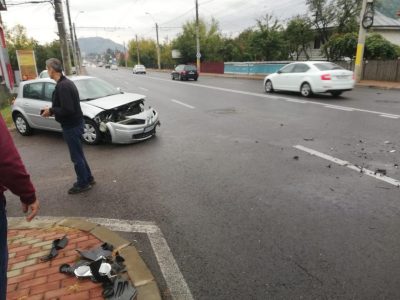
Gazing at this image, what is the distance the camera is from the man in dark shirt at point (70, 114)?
483 centimetres

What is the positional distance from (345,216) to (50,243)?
11.1 ft

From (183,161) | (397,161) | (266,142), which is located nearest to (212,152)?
(183,161)

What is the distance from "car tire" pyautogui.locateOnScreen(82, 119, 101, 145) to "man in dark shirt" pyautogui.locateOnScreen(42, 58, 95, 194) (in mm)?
2556

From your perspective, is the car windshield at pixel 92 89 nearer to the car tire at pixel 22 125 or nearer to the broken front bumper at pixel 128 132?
the broken front bumper at pixel 128 132

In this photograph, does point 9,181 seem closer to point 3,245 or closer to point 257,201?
point 3,245

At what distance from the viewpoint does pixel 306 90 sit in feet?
50.2

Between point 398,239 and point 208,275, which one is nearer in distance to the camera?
point 208,275

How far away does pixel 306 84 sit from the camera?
1523 centimetres

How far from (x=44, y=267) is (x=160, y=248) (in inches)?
44.3

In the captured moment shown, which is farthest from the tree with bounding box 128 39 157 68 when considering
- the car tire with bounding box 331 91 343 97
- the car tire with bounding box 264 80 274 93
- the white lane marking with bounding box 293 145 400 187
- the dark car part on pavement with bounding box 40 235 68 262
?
the dark car part on pavement with bounding box 40 235 68 262

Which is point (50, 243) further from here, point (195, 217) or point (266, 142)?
point (266, 142)

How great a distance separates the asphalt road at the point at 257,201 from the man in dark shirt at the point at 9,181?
4.84 feet

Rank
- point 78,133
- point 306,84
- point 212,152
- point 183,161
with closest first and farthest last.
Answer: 1. point 78,133
2. point 183,161
3. point 212,152
4. point 306,84

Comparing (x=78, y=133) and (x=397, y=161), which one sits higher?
(x=78, y=133)
